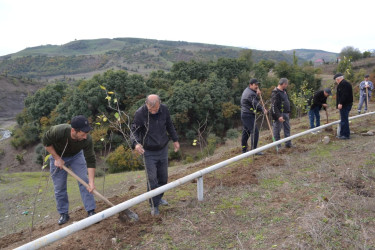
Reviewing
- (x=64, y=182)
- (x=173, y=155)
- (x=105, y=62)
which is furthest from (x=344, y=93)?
(x=105, y=62)

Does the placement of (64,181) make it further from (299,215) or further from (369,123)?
(369,123)

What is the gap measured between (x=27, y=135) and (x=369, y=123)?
4301cm

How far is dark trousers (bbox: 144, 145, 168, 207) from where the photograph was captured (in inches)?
146

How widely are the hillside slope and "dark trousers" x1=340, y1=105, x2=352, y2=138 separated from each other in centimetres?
154

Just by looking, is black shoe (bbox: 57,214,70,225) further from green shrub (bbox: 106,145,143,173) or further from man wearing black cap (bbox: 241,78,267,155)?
green shrub (bbox: 106,145,143,173)

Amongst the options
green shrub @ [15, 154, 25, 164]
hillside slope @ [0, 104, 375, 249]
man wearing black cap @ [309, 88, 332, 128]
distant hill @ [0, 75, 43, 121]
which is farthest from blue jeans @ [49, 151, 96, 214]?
distant hill @ [0, 75, 43, 121]

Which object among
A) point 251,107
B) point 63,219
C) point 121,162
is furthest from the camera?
point 121,162

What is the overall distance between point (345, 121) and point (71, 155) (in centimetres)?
654

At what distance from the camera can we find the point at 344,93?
258 inches

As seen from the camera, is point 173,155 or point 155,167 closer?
point 155,167

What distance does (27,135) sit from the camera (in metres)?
39.4

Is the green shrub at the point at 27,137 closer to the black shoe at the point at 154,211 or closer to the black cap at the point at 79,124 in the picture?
the black cap at the point at 79,124

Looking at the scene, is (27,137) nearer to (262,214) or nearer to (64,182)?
(64,182)

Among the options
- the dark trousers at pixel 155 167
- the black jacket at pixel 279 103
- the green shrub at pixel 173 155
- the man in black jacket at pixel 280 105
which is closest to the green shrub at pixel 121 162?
the green shrub at pixel 173 155
